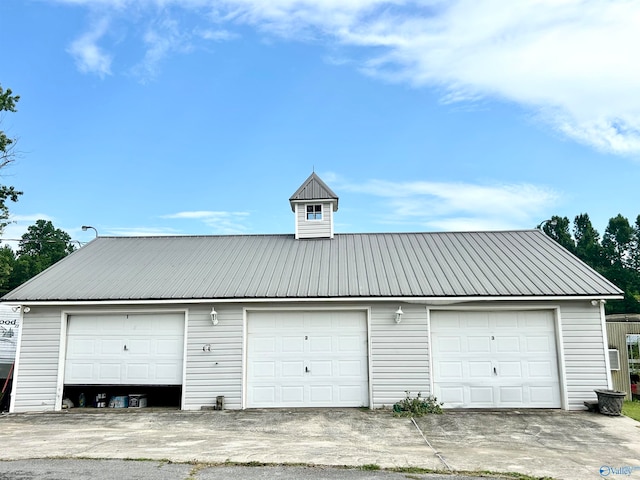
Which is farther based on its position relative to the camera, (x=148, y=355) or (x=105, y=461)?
(x=148, y=355)

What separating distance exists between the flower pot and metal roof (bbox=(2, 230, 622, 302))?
2133 mm

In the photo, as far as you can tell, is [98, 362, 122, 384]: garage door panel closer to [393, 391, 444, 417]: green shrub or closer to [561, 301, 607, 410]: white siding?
[393, 391, 444, 417]: green shrub

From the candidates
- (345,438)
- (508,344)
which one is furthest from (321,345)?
(508,344)

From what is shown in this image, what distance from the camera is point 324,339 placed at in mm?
9773

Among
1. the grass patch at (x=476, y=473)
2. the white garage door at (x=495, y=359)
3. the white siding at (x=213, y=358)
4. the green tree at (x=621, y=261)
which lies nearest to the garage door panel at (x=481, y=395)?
the white garage door at (x=495, y=359)

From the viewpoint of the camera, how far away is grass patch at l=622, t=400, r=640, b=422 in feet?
29.6

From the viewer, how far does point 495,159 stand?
1573cm

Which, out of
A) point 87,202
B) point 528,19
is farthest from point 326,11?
point 87,202

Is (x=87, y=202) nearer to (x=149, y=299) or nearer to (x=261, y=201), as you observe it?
(x=261, y=201)

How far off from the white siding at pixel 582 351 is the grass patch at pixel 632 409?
840 millimetres

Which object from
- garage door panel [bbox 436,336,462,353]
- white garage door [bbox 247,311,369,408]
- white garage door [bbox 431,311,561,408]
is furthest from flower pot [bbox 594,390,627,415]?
white garage door [bbox 247,311,369,408]

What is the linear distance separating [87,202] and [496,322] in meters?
20.6

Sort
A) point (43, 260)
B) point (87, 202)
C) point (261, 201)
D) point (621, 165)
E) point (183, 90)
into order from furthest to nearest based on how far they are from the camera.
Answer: point (43, 260) → point (87, 202) → point (261, 201) → point (621, 165) → point (183, 90)

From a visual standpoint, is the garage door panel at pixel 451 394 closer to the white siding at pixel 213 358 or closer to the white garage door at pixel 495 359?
the white garage door at pixel 495 359
